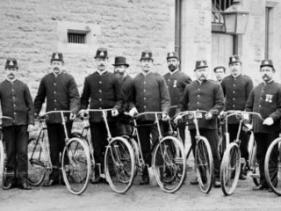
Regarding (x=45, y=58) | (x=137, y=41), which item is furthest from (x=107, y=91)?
(x=137, y=41)

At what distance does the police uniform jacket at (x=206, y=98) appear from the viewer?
1167 centimetres

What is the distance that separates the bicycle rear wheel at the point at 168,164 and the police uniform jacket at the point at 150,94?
796mm

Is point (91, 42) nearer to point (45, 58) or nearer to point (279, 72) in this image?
point (45, 58)

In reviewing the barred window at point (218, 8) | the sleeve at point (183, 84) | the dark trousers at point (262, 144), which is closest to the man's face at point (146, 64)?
the sleeve at point (183, 84)

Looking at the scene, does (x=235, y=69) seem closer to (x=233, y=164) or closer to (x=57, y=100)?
(x=233, y=164)

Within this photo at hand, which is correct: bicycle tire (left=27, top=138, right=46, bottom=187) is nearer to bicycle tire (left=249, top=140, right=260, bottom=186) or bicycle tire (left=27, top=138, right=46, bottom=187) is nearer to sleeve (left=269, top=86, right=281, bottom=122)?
bicycle tire (left=249, top=140, right=260, bottom=186)

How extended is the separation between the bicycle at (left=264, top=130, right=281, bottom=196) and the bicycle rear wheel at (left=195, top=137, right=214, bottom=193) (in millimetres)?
812

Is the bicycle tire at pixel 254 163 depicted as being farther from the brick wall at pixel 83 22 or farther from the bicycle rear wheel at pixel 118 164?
the brick wall at pixel 83 22

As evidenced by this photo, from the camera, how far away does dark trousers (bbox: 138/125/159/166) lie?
11.9 meters

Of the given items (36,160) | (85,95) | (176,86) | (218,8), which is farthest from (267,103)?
(218,8)

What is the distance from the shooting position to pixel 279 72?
2009 cm

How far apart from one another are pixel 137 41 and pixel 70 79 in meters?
4.67

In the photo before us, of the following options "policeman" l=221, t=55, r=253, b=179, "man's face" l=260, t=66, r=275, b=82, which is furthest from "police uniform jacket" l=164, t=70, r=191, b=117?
"man's face" l=260, t=66, r=275, b=82

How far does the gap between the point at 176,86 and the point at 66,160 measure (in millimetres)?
2800
